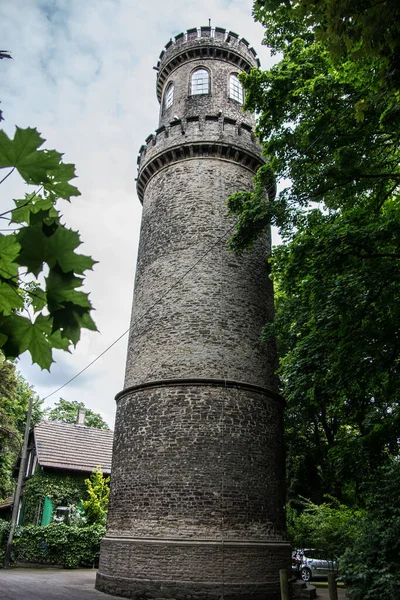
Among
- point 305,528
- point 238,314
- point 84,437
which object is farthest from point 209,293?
point 84,437

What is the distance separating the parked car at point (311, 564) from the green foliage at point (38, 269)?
64.2 feet

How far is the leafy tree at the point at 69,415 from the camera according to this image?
45844mm

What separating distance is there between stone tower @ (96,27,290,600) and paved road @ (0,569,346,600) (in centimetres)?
78

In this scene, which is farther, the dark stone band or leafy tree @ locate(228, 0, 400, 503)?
the dark stone band

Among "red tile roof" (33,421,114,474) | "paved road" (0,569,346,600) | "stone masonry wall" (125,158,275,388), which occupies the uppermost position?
"stone masonry wall" (125,158,275,388)

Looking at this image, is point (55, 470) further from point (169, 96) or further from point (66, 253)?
point (66, 253)

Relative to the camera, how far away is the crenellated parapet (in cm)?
1609

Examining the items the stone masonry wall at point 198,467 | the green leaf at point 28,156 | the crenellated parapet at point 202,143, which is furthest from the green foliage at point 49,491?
the green leaf at point 28,156

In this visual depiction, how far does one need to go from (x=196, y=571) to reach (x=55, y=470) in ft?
41.2

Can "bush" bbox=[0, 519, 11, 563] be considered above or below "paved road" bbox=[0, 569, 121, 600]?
above

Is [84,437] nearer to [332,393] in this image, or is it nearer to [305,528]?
[305,528]

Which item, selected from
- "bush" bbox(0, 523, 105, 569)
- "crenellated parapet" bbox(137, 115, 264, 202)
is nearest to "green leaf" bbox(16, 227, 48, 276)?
"crenellated parapet" bbox(137, 115, 264, 202)

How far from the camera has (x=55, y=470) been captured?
2152 centimetres

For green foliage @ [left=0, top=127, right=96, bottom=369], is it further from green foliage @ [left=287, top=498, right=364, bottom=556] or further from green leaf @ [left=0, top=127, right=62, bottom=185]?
green foliage @ [left=287, top=498, right=364, bottom=556]
